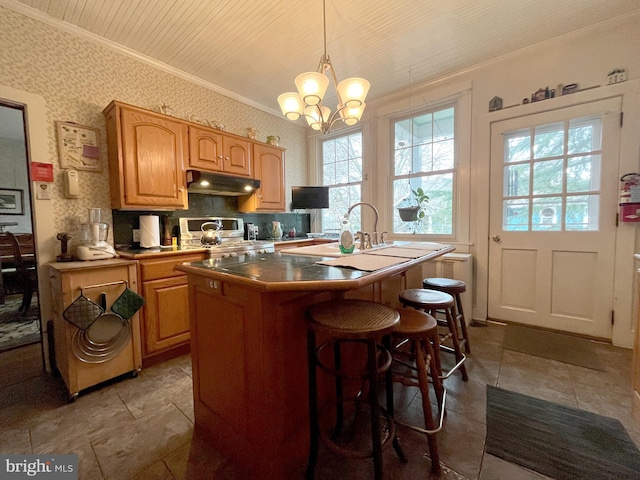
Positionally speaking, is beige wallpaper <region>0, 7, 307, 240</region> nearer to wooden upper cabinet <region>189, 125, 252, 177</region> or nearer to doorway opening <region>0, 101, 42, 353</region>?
doorway opening <region>0, 101, 42, 353</region>

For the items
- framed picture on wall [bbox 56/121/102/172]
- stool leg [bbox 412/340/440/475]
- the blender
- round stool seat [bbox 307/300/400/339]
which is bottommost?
stool leg [bbox 412/340/440/475]

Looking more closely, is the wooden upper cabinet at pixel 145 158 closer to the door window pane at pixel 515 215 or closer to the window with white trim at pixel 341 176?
the window with white trim at pixel 341 176

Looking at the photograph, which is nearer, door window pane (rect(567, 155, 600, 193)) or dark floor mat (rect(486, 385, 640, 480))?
dark floor mat (rect(486, 385, 640, 480))

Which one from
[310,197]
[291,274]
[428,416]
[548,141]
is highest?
[548,141]

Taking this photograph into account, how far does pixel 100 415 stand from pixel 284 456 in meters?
1.25

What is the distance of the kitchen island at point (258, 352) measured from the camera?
1041 mm

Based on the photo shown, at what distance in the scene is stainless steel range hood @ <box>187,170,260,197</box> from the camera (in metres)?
2.62

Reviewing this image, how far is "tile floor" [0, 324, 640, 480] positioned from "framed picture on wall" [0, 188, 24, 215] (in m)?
4.18

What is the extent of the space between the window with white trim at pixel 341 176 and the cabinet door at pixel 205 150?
1.87m

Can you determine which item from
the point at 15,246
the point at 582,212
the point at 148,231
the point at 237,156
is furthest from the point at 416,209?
the point at 15,246

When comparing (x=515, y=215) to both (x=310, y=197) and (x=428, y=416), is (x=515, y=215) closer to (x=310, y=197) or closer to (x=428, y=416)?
(x=428, y=416)

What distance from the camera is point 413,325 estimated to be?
130 centimetres

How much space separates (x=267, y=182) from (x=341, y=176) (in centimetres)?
128

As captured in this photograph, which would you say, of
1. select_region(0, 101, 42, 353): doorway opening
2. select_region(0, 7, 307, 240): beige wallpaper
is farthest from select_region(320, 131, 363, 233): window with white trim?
select_region(0, 101, 42, 353): doorway opening
